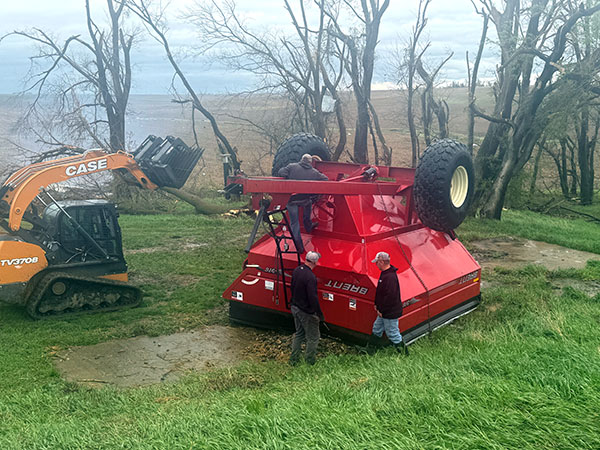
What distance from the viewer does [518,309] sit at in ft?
30.7

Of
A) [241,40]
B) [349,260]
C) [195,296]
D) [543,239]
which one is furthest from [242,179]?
[241,40]

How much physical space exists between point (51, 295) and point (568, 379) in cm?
797

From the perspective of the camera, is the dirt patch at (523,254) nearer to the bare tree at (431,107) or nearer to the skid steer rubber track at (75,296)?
the skid steer rubber track at (75,296)

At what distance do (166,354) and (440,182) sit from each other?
185 inches

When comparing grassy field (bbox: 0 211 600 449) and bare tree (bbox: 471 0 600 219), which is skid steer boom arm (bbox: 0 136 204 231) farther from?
bare tree (bbox: 471 0 600 219)

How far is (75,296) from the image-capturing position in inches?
385

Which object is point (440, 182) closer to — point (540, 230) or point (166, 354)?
point (166, 354)

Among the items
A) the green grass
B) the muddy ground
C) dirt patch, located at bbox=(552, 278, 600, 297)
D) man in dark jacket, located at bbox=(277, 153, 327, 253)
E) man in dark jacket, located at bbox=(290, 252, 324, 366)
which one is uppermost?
man in dark jacket, located at bbox=(277, 153, 327, 253)

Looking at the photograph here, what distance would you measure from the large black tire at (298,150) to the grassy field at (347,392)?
114 inches

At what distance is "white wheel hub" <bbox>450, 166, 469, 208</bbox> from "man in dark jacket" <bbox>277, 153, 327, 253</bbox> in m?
2.05

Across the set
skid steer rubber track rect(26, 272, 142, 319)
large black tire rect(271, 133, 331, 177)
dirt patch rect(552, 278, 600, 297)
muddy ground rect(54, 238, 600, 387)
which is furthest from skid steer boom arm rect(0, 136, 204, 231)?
dirt patch rect(552, 278, 600, 297)

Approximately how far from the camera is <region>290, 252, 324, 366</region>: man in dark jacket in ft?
24.1

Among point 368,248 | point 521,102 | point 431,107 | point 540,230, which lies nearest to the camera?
point 368,248

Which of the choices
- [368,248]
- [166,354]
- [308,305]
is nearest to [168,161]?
[166,354]
